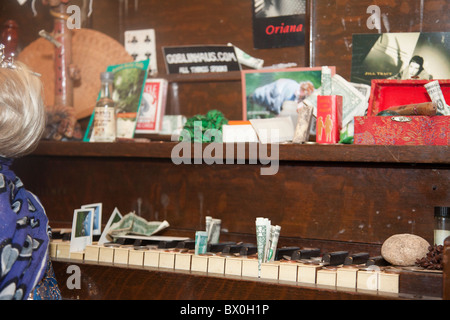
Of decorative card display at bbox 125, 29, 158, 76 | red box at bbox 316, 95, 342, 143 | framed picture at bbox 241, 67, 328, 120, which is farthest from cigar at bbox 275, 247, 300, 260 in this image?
decorative card display at bbox 125, 29, 158, 76

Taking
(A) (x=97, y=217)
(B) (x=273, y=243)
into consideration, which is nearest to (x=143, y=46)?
(A) (x=97, y=217)

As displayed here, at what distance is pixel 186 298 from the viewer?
187cm

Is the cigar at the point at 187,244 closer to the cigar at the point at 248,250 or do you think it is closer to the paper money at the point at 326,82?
the cigar at the point at 248,250

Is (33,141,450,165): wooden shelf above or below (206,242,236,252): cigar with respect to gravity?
above

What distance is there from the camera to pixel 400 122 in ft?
5.78

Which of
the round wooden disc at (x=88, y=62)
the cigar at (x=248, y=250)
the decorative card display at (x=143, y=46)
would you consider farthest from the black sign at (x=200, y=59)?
the cigar at (x=248, y=250)

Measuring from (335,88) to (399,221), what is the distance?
49 centimetres

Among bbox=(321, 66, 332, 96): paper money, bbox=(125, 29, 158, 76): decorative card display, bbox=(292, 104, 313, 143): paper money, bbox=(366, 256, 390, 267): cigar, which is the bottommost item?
bbox=(366, 256, 390, 267): cigar

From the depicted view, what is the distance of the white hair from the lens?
1.52m

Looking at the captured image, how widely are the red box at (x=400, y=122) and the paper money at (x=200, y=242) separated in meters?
0.58

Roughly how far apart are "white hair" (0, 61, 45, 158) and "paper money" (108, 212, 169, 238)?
2.18 ft

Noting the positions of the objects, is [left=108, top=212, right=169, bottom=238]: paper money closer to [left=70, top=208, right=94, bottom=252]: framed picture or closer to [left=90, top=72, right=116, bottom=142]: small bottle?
[left=70, top=208, right=94, bottom=252]: framed picture

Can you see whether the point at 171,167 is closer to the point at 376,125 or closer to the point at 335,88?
the point at 335,88

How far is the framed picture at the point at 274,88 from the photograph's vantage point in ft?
6.93
